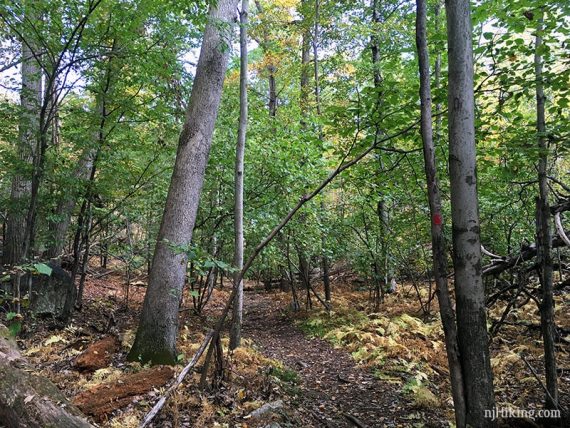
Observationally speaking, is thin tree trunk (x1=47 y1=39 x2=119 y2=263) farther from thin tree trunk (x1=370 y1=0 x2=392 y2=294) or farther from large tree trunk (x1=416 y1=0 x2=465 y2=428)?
thin tree trunk (x1=370 y1=0 x2=392 y2=294)

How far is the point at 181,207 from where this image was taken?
18.0 ft

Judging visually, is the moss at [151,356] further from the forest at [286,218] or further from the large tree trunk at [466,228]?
the large tree trunk at [466,228]

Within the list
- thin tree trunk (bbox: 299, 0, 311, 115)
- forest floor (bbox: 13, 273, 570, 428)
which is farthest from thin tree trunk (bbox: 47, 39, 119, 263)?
thin tree trunk (bbox: 299, 0, 311, 115)

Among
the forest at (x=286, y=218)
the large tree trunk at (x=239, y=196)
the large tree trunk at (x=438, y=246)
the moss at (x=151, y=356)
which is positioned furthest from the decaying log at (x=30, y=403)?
the large tree trunk at (x=239, y=196)

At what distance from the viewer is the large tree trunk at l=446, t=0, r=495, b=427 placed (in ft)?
8.52

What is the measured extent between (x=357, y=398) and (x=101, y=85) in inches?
246

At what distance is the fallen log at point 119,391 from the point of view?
144 inches

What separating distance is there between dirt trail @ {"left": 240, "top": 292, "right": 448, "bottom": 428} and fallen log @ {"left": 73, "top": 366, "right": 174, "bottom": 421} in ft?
5.49

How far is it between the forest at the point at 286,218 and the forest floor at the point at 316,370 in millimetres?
39

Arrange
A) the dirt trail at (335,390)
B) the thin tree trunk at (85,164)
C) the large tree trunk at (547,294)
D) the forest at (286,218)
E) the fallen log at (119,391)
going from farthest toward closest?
the thin tree trunk at (85,164) → the dirt trail at (335,390) → the fallen log at (119,391) → the large tree trunk at (547,294) → the forest at (286,218)

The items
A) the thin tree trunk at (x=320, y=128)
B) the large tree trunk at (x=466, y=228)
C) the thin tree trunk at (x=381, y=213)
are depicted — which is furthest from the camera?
the thin tree trunk at (x=320, y=128)

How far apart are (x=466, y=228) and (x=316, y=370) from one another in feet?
14.3

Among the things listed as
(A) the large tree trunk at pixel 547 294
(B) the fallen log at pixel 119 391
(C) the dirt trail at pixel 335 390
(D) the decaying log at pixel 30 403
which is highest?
(A) the large tree trunk at pixel 547 294

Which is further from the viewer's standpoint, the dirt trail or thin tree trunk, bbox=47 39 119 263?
thin tree trunk, bbox=47 39 119 263
